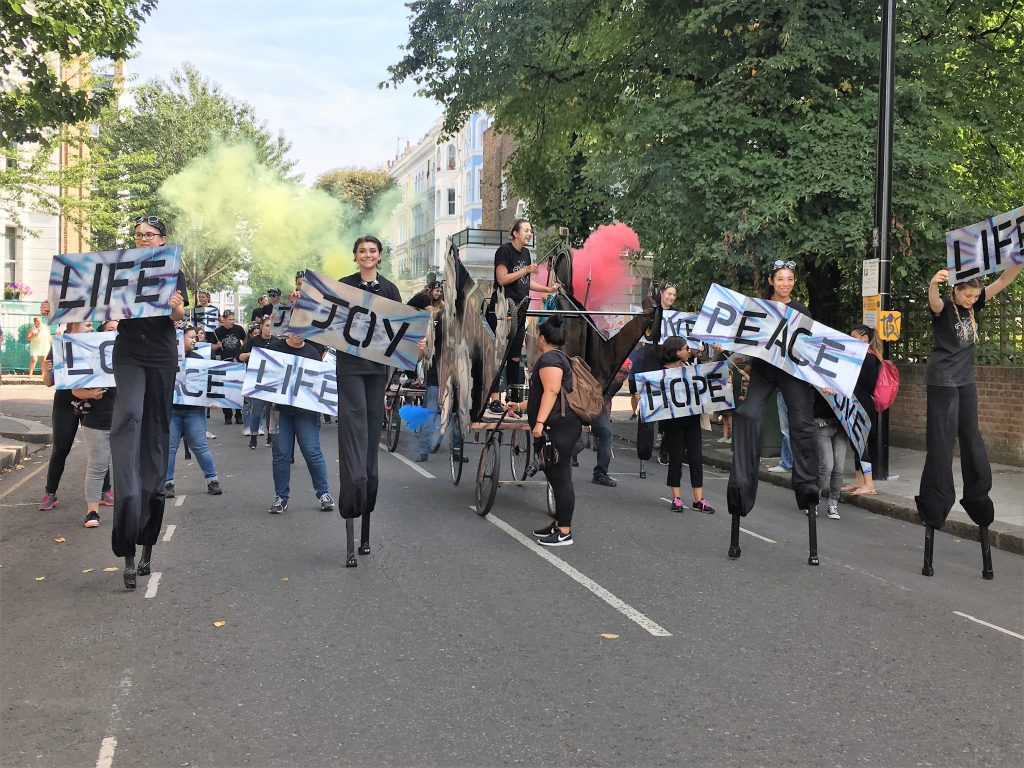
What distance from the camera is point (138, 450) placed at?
6266 mm

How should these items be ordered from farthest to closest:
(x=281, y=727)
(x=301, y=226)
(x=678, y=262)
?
1. (x=301, y=226)
2. (x=678, y=262)
3. (x=281, y=727)

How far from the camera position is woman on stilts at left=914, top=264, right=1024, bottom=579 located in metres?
7.22

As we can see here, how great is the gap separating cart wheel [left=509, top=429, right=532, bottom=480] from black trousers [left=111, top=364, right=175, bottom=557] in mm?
4963

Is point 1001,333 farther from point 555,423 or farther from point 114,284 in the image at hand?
point 114,284

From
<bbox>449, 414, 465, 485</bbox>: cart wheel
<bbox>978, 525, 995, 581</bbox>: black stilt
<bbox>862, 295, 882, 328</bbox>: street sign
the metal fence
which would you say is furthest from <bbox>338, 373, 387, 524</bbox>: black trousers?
the metal fence

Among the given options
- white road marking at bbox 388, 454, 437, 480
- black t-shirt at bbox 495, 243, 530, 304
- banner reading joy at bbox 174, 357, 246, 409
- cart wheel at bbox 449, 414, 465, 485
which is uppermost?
black t-shirt at bbox 495, 243, 530, 304

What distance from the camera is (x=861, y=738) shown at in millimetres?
4133

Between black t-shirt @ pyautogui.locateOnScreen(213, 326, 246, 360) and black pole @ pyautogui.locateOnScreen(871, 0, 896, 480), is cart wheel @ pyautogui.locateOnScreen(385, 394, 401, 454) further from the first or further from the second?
black pole @ pyautogui.locateOnScreen(871, 0, 896, 480)

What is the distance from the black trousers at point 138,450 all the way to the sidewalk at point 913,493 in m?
6.98

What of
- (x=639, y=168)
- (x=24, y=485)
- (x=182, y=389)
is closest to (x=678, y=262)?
(x=639, y=168)

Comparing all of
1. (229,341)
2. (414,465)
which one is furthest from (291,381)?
(229,341)

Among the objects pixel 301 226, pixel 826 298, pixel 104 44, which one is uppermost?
pixel 301 226

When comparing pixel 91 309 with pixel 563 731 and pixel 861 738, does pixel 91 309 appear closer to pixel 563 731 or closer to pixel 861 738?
pixel 563 731

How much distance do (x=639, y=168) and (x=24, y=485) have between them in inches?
362
